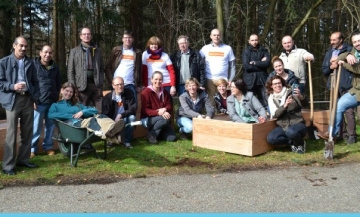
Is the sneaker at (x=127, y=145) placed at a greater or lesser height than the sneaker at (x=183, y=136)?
lesser

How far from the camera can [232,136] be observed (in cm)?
645

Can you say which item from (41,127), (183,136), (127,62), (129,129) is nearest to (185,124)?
(183,136)

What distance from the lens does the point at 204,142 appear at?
270 inches

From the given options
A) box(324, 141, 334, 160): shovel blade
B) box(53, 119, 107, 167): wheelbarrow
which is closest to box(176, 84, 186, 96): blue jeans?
box(53, 119, 107, 167): wheelbarrow

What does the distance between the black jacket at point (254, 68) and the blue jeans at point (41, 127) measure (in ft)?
11.3

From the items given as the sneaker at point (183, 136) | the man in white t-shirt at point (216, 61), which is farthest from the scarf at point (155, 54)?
the sneaker at point (183, 136)

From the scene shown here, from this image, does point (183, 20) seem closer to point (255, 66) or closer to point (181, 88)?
point (181, 88)

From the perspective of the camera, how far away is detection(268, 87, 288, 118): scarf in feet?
21.5

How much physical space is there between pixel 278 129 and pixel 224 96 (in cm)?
152

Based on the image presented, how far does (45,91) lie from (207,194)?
3060 millimetres

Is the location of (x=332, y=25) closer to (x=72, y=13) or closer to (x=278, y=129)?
(x=72, y=13)

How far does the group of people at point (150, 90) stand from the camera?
537 centimetres

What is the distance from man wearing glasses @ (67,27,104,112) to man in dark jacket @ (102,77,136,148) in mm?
297

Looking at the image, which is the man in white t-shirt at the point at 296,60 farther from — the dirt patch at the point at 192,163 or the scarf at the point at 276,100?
the dirt patch at the point at 192,163
